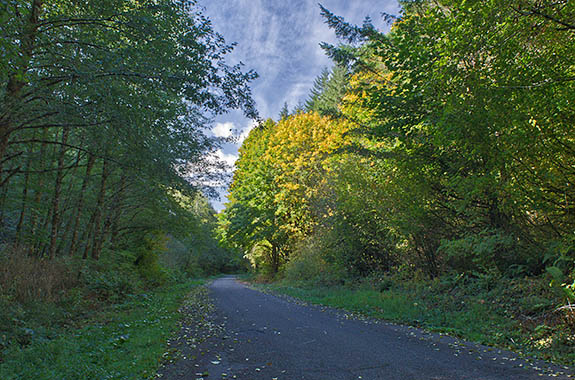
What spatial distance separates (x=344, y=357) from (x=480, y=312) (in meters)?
4.32

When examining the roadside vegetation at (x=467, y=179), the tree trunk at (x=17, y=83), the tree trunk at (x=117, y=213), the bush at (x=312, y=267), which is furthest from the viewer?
the bush at (x=312, y=267)

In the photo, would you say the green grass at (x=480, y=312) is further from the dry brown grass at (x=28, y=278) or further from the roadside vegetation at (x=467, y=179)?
the dry brown grass at (x=28, y=278)

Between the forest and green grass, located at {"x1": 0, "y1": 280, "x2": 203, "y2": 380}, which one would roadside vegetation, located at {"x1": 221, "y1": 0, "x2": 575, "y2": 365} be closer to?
the forest

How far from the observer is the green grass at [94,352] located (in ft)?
14.2

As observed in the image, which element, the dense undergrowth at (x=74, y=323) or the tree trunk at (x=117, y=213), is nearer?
the dense undergrowth at (x=74, y=323)

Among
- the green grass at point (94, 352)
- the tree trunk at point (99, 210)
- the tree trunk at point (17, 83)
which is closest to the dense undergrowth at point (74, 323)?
the green grass at point (94, 352)

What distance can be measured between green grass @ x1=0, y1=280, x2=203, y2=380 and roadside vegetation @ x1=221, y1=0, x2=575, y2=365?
4.75 m

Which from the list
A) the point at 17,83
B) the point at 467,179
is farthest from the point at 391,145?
the point at 17,83

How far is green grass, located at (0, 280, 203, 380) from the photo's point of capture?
4332mm

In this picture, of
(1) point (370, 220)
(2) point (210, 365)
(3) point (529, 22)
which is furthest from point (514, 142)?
(1) point (370, 220)

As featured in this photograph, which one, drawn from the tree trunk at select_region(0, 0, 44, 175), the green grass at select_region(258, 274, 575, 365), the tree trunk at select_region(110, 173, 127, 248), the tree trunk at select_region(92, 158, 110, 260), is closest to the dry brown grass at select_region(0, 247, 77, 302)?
the tree trunk at select_region(0, 0, 44, 175)

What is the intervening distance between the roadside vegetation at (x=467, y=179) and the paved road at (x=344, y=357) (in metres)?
1.01

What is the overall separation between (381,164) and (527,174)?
235 inches

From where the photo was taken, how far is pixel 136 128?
6.34 m
